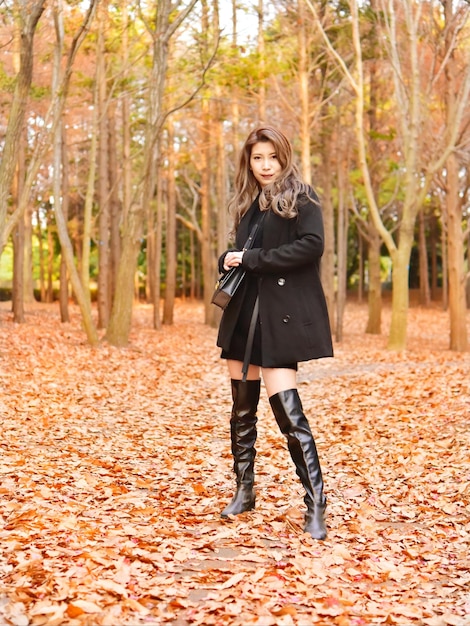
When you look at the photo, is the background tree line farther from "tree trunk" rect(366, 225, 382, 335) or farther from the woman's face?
the woman's face

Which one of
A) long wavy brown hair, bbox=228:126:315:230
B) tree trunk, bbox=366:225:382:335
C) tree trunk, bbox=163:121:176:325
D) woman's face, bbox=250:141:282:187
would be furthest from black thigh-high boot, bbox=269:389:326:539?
tree trunk, bbox=163:121:176:325

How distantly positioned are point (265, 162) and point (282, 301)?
0.82m

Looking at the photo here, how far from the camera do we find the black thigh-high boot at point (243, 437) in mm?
4395

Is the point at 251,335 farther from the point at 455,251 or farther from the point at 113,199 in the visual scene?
the point at 113,199

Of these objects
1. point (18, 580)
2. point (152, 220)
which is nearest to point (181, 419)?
point (18, 580)

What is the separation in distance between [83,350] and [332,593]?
1097cm

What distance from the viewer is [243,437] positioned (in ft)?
14.7

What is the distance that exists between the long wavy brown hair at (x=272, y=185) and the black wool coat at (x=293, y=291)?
0.07 m

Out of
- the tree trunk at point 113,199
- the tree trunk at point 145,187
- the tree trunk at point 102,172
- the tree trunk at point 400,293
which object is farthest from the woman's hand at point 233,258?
the tree trunk at point 113,199

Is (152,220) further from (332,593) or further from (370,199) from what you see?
(332,593)

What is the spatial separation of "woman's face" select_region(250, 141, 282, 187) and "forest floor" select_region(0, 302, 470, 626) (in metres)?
2.01

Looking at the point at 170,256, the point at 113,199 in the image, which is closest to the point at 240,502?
the point at 113,199

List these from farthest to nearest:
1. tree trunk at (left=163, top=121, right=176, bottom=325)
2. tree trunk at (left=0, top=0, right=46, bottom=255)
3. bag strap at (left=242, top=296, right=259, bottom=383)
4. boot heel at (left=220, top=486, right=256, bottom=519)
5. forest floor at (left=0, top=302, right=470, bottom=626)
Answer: tree trunk at (left=163, top=121, right=176, bottom=325), tree trunk at (left=0, top=0, right=46, bottom=255), boot heel at (left=220, top=486, right=256, bottom=519), bag strap at (left=242, top=296, right=259, bottom=383), forest floor at (left=0, top=302, right=470, bottom=626)

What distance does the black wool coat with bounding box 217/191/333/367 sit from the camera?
4055 mm
